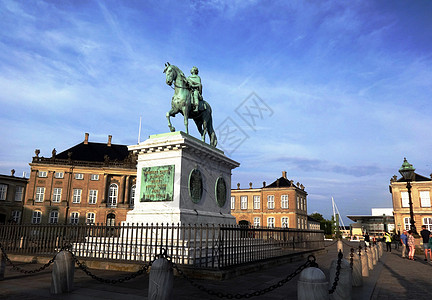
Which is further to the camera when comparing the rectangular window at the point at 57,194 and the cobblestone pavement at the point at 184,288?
the rectangular window at the point at 57,194

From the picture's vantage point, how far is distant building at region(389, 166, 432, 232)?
4766cm

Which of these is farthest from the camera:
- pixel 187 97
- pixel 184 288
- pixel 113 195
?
pixel 113 195

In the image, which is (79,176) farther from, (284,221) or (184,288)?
(184,288)

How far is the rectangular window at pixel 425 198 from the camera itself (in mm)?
47688

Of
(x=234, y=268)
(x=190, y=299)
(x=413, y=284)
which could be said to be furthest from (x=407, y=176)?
(x=190, y=299)

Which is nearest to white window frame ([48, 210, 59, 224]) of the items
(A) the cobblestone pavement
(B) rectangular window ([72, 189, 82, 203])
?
(B) rectangular window ([72, 189, 82, 203])

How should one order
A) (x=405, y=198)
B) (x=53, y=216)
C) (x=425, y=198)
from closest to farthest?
1. (x=53, y=216)
2. (x=425, y=198)
3. (x=405, y=198)

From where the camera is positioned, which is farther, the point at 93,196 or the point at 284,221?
the point at 284,221

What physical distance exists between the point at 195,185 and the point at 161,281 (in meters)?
6.21

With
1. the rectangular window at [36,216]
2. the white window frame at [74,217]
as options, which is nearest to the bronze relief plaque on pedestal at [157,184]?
the white window frame at [74,217]

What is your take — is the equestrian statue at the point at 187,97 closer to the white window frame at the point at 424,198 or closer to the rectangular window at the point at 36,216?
the rectangular window at the point at 36,216

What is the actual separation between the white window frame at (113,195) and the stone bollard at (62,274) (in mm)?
42597

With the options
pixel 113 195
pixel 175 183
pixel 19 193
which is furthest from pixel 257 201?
pixel 175 183

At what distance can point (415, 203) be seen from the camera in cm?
4847
